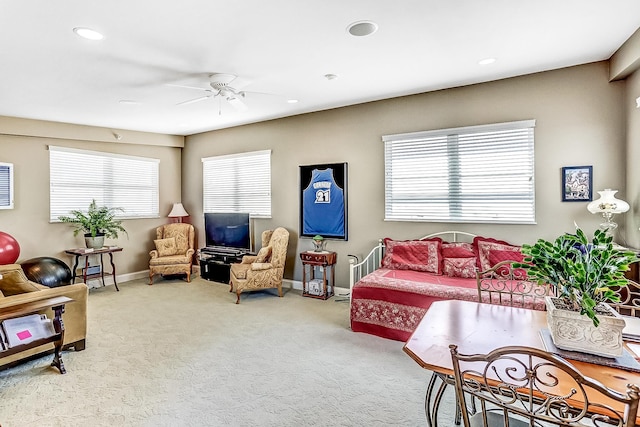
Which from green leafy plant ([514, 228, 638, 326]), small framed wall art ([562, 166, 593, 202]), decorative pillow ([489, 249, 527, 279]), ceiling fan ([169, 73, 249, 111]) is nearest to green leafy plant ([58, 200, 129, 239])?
ceiling fan ([169, 73, 249, 111])

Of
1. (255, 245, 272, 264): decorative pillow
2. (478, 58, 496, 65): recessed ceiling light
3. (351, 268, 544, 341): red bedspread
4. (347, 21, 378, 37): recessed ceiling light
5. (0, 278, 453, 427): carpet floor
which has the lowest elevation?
(0, 278, 453, 427): carpet floor

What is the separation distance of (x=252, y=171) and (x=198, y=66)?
2.88 meters

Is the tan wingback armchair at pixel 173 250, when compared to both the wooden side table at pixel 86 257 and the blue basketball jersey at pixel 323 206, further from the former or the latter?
the blue basketball jersey at pixel 323 206

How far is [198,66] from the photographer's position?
349 centimetres

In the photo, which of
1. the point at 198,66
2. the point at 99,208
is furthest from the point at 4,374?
the point at 99,208

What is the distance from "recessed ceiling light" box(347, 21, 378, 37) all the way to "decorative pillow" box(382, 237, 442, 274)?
8.43 feet

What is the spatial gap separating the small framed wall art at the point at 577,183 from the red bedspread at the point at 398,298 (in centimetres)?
140

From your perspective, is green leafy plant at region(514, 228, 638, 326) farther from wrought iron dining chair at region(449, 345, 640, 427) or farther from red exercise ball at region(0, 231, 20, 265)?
red exercise ball at region(0, 231, 20, 265)

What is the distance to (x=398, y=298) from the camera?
361 cm

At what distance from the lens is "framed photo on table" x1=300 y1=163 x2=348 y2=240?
524 centimetres

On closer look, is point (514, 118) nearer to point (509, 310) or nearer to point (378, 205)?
point (378, 205)

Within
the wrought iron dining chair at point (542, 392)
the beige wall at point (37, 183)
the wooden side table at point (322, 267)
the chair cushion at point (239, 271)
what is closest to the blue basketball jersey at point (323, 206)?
the wooden side table at point (322, 267)

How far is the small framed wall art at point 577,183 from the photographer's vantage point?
12.0ft

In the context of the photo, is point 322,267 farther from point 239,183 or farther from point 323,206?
point 239,183
